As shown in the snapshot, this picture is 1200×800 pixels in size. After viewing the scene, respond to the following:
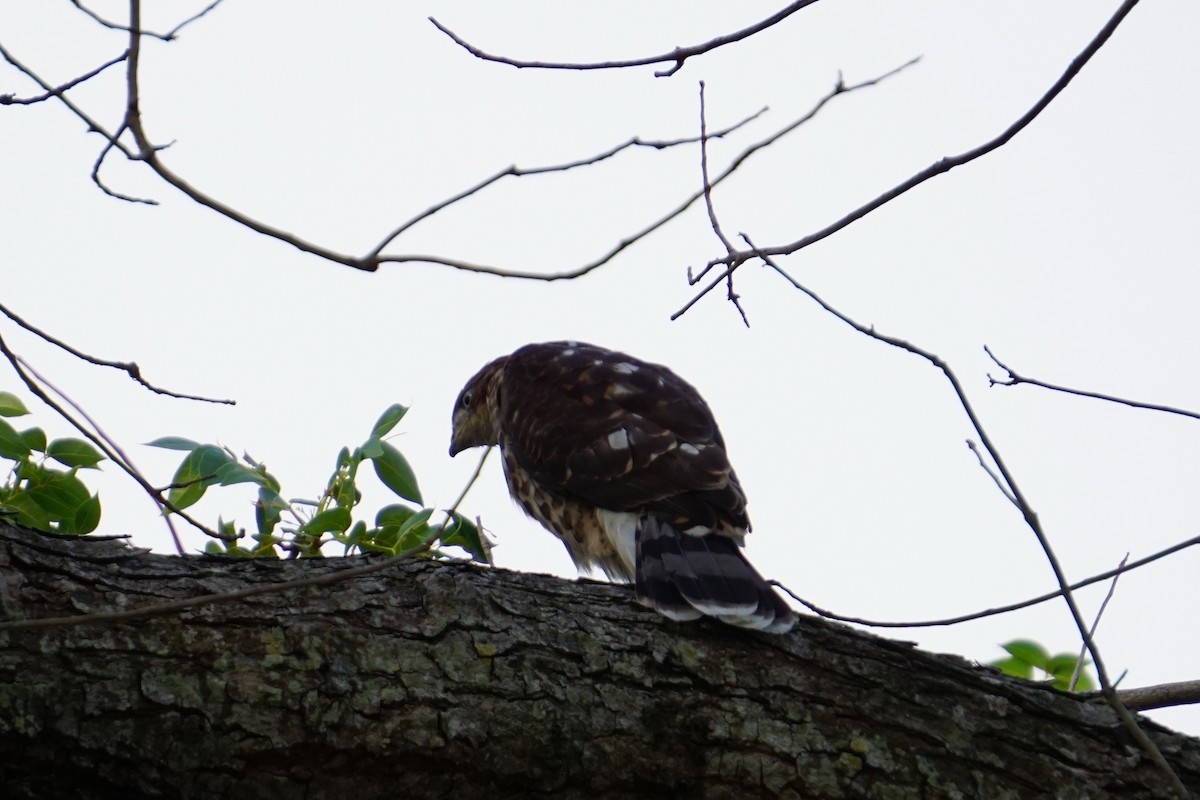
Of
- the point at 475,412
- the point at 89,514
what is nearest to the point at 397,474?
the point at 89,514

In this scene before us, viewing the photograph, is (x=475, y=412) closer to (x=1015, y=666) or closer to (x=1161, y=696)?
(x=1015, y=666)

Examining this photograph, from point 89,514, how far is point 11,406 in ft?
1.13

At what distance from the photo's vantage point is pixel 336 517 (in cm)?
305

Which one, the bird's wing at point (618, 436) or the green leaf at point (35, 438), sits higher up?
the bird's wing at point (618, 436)

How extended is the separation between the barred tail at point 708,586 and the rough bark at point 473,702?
0.17 feet

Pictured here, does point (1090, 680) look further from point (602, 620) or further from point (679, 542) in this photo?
point (602, 620)

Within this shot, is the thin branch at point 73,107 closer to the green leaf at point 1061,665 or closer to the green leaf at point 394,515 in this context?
the green leaf at point 394,515

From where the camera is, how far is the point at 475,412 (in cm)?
554

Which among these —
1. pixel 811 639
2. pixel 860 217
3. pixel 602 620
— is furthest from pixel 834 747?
pixel 860 217

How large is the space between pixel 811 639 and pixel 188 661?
52.6 inches

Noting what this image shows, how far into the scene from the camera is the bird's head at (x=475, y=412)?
17.7 ft

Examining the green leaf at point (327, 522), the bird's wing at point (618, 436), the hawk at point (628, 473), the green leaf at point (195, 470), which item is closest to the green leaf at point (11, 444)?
the green leaf at point (195, 470)

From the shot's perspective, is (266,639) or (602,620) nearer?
(266,639)

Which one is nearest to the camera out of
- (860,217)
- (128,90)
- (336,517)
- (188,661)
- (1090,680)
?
(128,90)
